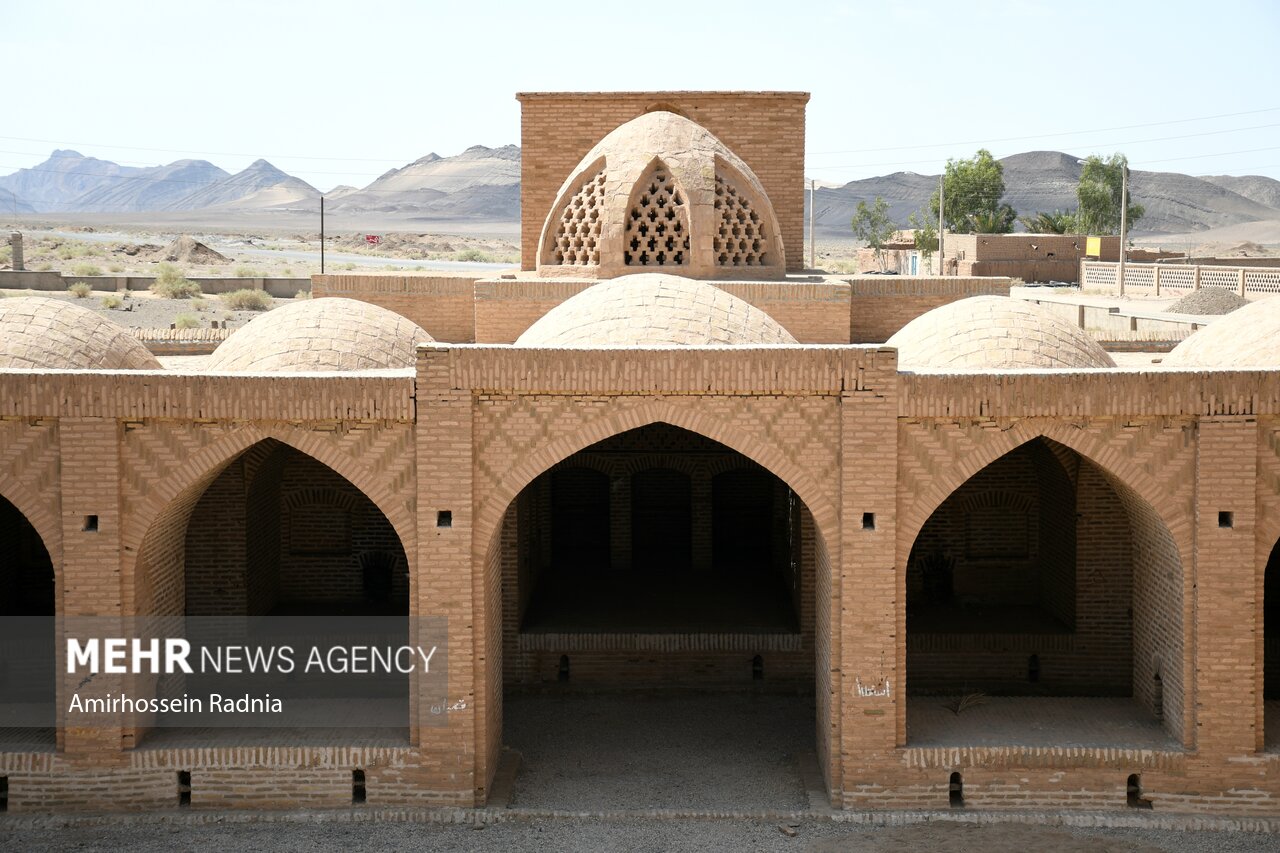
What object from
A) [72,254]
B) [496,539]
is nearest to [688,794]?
[496,539]

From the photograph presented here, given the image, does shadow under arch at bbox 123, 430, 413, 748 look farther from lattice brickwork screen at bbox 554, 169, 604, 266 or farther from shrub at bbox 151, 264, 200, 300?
shrub at bbox 151, 264, 200, 300

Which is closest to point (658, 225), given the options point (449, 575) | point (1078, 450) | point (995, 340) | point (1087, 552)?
point (995, 340)

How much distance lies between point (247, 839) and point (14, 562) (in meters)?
4.36

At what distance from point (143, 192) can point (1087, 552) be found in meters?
184

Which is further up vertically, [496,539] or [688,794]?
[496,539]

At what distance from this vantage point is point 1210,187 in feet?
357

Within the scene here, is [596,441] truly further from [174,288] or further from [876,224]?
[876,224]

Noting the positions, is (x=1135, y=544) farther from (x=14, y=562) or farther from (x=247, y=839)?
(x=14, y=562)

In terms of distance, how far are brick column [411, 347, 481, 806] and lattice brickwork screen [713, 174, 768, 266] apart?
15.4ft

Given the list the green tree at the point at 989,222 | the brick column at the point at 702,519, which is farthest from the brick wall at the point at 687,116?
the green tree at the point at 989,222

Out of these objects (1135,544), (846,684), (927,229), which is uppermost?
(927,229)

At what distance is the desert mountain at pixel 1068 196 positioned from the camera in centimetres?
10094

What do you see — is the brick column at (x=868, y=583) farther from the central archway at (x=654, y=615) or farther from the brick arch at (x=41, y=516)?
the brick arch at (x=41, y=516)

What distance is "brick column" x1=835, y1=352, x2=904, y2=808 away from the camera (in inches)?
325
